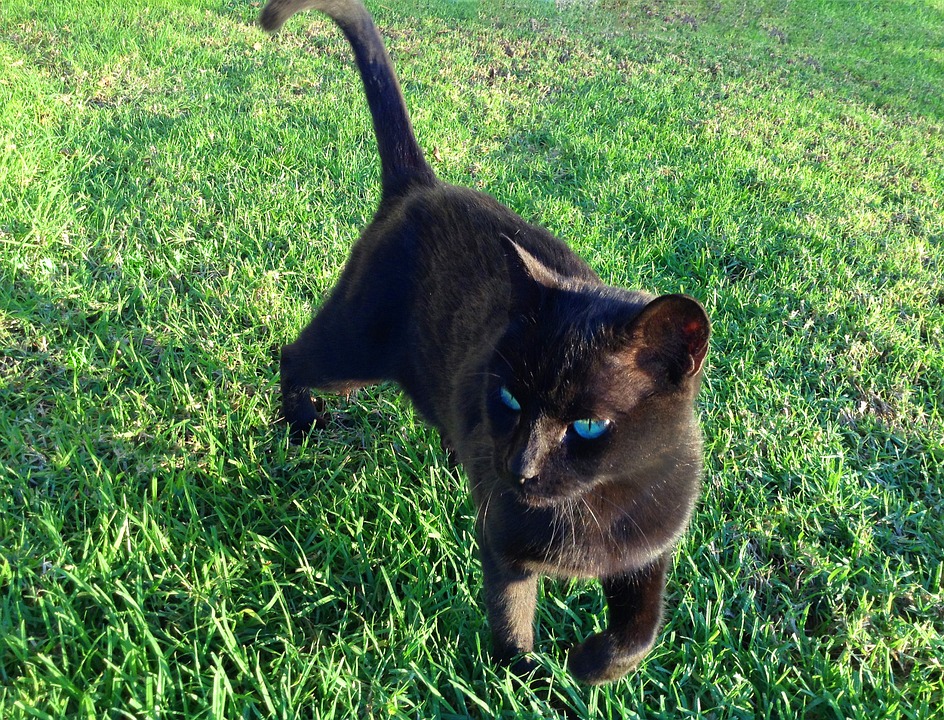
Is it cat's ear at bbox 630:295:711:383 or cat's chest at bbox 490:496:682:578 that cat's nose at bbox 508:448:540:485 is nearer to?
cat's chest at bbox 490:496:682:578

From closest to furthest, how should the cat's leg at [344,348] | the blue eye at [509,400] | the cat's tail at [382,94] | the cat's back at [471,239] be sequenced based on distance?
the blue eye at [509,400]
the cat's back at [471,239]
the cat's leg at [344,348]
the cat's tail at [382,94]

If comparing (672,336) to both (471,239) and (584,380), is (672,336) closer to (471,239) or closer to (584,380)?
(584,380)

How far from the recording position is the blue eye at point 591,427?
144 centimetres

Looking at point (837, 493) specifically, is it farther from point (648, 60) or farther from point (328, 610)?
point (648, 60)

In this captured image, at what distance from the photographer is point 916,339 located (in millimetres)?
3189

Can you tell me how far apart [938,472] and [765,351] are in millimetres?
871

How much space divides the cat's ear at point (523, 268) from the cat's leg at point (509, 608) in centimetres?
75

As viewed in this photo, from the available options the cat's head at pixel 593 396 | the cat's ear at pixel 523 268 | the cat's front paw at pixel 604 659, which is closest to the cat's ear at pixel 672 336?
the cat's head at pixel 593 396

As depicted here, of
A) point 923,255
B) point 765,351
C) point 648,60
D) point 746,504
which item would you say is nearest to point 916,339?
point 765,351

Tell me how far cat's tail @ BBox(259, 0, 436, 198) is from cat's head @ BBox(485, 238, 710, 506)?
1278mm

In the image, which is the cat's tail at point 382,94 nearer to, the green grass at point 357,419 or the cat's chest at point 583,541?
the green grass at point 357,419

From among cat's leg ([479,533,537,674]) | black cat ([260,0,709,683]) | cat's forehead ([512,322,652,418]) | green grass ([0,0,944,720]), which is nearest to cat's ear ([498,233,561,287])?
black cat ([260,0,709,683])

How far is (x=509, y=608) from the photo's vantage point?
5.46 ft

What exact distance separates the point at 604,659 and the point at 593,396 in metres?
0.74
